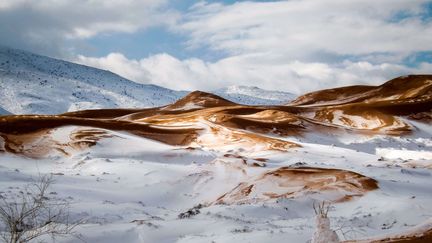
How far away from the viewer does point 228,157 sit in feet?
69.0

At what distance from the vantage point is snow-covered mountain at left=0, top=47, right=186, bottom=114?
274 feet

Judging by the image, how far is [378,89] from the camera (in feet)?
192

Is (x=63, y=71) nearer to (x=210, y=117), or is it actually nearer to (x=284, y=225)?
(x=210, y=117)

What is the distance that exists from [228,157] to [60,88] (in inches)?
3280

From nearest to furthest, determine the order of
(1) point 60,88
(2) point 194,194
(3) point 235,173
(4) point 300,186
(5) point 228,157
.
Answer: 1. (4) point 300,186
2. (2) point 194,194
3. (3) point 235,173
4. (5) point 228,157
5. (1) point 60,88

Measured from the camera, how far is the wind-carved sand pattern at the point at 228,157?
15.6m

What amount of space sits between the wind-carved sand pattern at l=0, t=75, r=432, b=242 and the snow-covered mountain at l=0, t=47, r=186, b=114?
52.9m

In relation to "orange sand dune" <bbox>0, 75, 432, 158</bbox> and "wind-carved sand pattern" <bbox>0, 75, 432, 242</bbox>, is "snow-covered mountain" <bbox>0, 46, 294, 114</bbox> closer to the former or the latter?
"orange sand dune" <bbox>0, 75, 432, 158</bbox>

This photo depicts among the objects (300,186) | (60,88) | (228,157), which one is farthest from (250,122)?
(60,88)

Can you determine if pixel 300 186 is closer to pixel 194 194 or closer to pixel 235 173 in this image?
pixel 235 173

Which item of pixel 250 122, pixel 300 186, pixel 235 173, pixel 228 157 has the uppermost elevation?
pixel 250 122

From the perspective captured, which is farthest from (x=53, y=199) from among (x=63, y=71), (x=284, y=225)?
(x=63, y=71)

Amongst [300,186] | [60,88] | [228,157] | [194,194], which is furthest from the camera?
[60,88]

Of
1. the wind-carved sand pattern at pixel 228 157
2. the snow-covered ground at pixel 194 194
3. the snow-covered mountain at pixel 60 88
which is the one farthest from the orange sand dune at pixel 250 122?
the snow-covered mountain at pixel 60 88
